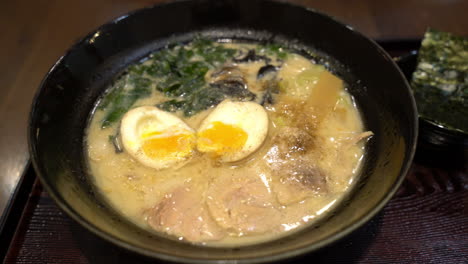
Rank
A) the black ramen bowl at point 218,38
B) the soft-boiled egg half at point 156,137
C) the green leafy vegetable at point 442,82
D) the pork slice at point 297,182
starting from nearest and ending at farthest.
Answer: the black ramen bowl at point 218,38
the pork slice at point 297,182
the soft-boiled egg half at point 156,137
the green leafy vegetable at point 442,82

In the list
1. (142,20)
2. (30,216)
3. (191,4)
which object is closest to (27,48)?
(142,20)

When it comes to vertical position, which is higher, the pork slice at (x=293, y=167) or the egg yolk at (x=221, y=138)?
the egg yolk at (x=221, y=138)

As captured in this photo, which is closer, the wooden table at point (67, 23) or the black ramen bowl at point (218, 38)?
the black ramen bowl at point (218, 38)

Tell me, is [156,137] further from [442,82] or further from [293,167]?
[442,82]

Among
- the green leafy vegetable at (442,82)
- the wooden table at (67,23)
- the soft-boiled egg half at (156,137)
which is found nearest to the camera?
the soft-boiled egg half at (156,137)

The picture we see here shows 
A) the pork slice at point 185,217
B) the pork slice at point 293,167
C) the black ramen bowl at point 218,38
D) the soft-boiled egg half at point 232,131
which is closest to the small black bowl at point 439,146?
the black ramen bowl at point 218,38

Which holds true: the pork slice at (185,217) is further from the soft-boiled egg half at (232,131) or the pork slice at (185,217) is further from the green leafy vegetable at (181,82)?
the green leafy vegetable at (181,82)

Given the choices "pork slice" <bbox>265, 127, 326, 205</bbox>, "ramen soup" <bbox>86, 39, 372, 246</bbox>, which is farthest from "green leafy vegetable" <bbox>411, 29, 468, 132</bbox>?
"pork slice" <bbox>265, 127, 326, 205</bbox>

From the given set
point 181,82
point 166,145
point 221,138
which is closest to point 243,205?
point 221,138
